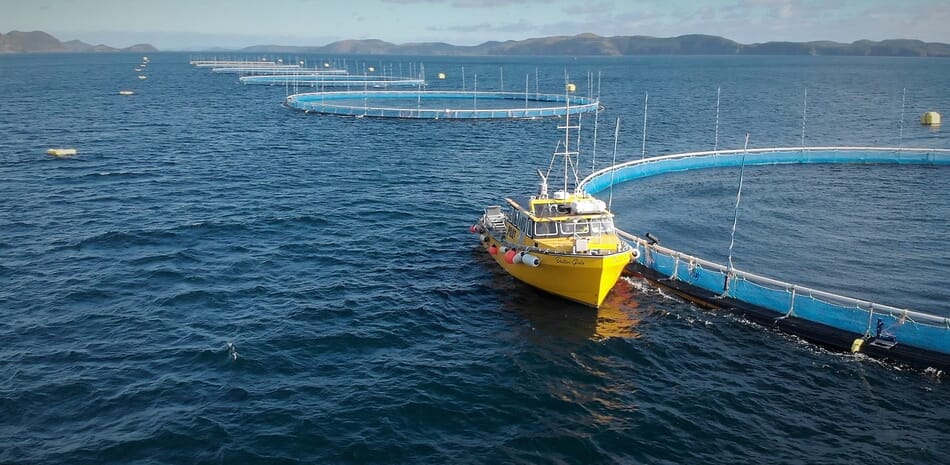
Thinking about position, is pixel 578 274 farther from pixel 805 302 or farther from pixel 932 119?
pixel 932 119

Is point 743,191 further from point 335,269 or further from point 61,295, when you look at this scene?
point 61,295

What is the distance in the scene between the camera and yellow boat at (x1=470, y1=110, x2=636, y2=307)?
3662 cm

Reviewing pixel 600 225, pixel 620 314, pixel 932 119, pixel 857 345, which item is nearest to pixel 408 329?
pixel 620 314

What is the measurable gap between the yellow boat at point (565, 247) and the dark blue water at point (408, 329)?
61.7 inches

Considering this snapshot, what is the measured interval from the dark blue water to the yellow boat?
61.7 inches

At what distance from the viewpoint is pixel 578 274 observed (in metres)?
36.8

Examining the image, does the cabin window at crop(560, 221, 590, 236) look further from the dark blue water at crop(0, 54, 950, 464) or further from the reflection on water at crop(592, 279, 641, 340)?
the dark blue water at crop(0, 54, 950, 464)

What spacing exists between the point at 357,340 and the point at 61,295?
19.1m

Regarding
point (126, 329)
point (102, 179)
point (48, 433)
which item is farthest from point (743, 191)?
point (102, 179)

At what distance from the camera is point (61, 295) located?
39.2 m

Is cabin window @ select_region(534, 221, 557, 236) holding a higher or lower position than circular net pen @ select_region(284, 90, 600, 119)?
lower

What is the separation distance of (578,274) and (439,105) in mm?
113313

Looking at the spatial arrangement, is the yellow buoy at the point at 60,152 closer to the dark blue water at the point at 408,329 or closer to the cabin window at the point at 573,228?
the dark blue water at the point at 408,329

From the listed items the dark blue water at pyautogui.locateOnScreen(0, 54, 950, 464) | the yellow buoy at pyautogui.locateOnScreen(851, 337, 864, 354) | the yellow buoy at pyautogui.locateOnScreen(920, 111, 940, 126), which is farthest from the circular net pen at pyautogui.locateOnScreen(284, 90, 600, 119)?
the yellow buoy at pyautogui.locateOnScreen(851, 337, 864, 354)
